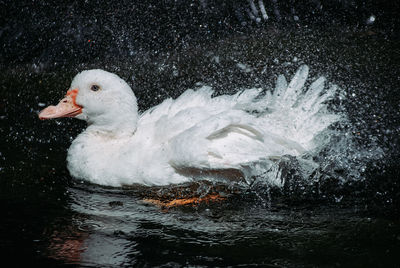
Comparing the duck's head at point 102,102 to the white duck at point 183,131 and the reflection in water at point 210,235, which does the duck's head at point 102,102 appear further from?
the reflection in water at point 210,235

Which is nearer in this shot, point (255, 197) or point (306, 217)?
point (306, 217)

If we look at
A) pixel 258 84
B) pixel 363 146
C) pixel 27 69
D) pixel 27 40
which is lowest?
pixel 363 146

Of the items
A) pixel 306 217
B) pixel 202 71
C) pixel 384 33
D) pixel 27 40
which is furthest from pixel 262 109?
pixel 27 40

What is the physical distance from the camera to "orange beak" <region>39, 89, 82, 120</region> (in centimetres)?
455

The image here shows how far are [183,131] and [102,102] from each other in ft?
2.73

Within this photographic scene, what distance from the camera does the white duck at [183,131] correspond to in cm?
414

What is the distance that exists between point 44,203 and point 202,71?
4.78 meters

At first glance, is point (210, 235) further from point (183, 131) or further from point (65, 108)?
point (65, 108)

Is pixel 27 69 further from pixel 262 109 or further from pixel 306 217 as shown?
pixel 306 217

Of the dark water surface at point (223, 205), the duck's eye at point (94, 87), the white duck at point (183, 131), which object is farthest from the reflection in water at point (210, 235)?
the duck's eye at point (94, 87)

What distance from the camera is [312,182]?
14.9 feet

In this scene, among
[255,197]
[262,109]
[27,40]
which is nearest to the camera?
[255,197]

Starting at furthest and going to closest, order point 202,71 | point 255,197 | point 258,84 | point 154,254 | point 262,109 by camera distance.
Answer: point 202,71 < point 258,84 < point 262,109 < point 255,197 < point 154,254

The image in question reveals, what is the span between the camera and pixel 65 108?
4586 millimetres
